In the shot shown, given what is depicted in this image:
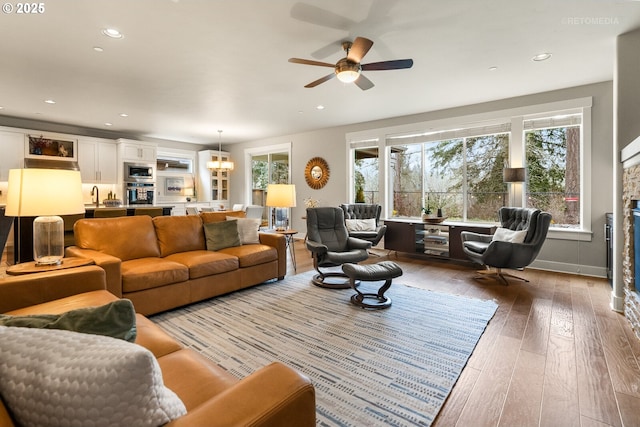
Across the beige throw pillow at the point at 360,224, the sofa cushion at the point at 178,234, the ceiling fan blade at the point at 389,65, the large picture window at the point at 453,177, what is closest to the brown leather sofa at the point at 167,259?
the sofa cushion at the point at 178,234

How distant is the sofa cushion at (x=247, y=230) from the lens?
4.05m

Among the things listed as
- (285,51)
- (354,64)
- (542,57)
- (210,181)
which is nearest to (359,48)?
(354,64)

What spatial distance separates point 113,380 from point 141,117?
6.51 meters

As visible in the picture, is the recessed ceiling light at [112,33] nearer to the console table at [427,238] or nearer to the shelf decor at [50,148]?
the console table at [427,238]

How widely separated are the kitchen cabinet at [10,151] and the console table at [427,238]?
7.15m

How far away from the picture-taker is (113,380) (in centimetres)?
65

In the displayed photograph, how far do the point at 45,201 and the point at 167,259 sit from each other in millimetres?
1309

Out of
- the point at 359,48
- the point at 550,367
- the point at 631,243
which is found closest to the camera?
the point at 550,367

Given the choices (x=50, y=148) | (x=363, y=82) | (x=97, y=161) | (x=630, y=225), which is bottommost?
(x=630, y=225)

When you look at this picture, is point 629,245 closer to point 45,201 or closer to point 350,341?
point 350,341

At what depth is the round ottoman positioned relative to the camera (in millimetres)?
2988

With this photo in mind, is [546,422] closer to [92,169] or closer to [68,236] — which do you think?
[68,236]

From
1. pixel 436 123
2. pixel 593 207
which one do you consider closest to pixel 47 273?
pixel 436 123

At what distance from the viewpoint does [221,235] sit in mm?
3789
